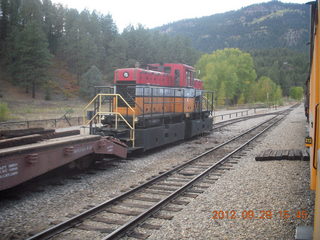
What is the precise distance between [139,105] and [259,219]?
799cm

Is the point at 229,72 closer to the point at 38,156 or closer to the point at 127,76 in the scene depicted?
the point at 127,76

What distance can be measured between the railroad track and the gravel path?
356mm

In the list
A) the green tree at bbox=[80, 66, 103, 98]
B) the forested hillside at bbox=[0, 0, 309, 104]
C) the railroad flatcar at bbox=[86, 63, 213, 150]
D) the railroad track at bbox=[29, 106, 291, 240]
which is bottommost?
the railroad track at bbox=[29, 106, 291, 240]

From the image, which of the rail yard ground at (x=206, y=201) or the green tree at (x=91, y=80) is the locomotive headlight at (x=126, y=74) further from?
the green tree at (x=91, y=80)

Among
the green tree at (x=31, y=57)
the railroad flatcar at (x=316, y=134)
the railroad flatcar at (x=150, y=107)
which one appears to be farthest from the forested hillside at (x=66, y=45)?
the railroad flatcar at (x=316, y=134)

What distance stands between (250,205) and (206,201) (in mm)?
974

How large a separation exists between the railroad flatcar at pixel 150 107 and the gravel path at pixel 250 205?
13.4 feet

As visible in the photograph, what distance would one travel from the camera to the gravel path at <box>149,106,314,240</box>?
17.9 feet

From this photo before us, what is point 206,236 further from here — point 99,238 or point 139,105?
point 139,105

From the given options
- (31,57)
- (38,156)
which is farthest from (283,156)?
(31,57)

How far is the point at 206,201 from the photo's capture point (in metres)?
7.14

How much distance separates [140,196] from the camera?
7.50m
